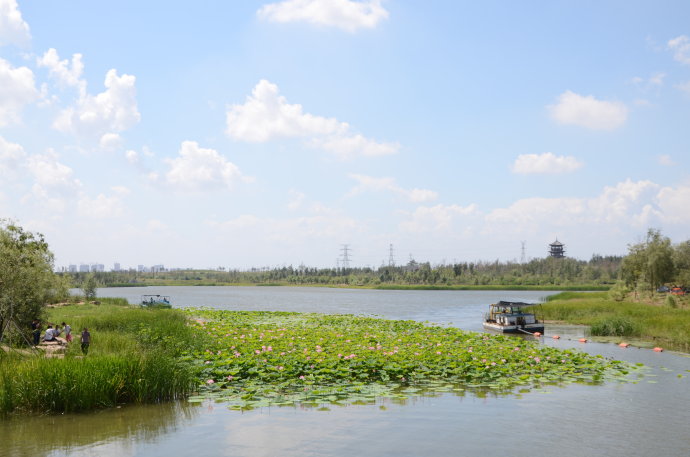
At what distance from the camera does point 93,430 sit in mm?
13367

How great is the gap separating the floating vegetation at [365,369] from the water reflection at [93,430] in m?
1.61

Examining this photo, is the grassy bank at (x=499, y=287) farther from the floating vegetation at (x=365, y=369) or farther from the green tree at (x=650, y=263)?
the floating vegetation at (x=365, y=369)

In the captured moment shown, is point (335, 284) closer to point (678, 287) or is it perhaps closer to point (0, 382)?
point (678, 287)

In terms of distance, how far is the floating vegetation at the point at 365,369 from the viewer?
55.1ft

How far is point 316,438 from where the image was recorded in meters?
12.8

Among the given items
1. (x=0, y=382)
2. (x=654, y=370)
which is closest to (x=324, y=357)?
(x=0, y=382)

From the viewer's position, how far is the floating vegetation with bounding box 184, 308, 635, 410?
55.1 feet

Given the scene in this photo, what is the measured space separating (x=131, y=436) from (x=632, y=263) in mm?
62317

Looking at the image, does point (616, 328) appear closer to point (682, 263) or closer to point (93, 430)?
point (682, 263)

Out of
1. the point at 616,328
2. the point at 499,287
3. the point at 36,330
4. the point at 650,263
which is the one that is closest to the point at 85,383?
the point at 36,330

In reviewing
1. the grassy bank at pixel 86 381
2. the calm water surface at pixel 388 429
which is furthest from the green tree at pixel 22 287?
the calm water surface at pixel 388 429

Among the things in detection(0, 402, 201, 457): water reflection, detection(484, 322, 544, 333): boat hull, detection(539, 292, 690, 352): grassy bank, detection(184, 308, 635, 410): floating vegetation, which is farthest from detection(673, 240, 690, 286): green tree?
detection(0, 402, 201, 457): water reflection

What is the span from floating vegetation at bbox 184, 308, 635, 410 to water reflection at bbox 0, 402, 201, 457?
5.27ft

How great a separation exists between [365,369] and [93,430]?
9.11 meters
